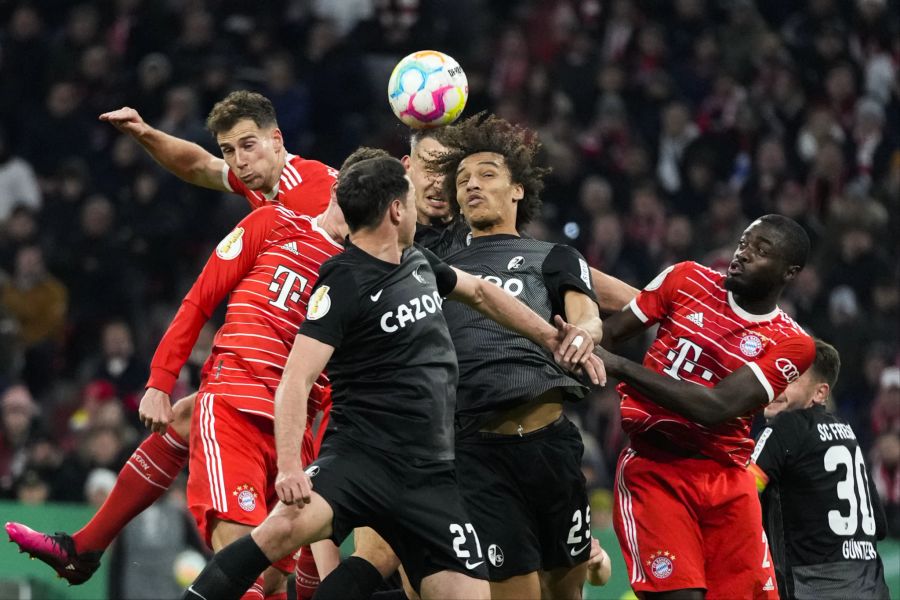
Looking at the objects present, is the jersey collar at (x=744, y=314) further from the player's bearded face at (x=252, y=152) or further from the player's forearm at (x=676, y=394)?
the player's bearded face at (x=252, y=152)

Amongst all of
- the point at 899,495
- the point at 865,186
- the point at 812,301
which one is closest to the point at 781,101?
the point at 865,186

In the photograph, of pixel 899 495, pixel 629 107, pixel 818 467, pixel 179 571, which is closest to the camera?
pixel 818 467

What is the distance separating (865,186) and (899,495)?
12.1 feet

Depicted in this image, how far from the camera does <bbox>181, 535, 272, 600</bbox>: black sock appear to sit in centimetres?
557

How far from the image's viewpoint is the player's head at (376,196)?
19.3ft

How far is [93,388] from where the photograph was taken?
40.1 ft

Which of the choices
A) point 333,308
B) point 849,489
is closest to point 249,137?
point 333,308

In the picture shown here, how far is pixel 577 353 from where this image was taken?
6.02 metres

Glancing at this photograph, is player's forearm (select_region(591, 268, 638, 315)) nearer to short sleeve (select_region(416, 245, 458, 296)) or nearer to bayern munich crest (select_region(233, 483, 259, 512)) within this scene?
short sleeve (select_region(416, 245, 458, 296))

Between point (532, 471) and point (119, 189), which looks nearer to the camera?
point (532, 471)

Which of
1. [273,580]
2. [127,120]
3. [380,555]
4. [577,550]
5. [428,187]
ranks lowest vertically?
[273,580]

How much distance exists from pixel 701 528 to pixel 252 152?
2.65 meters

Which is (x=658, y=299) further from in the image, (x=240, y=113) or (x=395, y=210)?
(x=240, y=113)

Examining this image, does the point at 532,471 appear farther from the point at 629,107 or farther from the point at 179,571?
the point at 629,107
